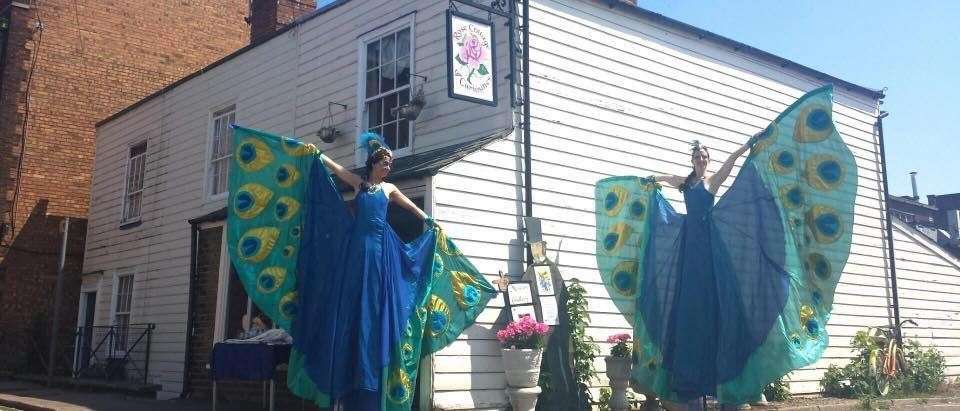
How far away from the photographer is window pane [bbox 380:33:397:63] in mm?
9656

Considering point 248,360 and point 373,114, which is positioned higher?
point 373,114

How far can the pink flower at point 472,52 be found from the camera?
8.22 m

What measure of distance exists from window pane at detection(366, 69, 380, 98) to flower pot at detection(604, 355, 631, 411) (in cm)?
426

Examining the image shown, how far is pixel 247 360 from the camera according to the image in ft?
24.0

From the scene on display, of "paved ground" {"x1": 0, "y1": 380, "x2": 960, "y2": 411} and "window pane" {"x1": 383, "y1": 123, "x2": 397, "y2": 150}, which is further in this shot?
"window pane" {"x1": 383, "y1": 123, "x2": 397, "y2": 150}

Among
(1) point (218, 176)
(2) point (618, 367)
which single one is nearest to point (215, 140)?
(1) point (218, 176)

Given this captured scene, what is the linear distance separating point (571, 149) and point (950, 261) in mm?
7825

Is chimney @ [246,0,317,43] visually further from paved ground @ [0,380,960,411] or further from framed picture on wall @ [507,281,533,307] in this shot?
framed picture on wall @ [507,281,533,307]

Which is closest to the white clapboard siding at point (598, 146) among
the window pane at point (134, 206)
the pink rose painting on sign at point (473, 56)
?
the pink rose painting on sign at point (473, 56)

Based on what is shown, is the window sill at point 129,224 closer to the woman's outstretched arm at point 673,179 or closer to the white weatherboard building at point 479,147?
the white weatherboard building at point 479,147

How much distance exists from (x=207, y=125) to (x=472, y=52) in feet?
19.8

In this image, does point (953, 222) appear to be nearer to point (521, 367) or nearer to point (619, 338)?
point (619, 338)

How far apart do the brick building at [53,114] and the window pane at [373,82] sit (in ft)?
22.7

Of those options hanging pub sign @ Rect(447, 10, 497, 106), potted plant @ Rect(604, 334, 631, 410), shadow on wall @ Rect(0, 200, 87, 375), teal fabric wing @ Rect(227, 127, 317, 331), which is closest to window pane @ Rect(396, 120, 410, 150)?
hanging pub sign @ Rect(447, 10, 497, 106)
